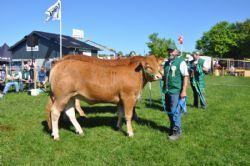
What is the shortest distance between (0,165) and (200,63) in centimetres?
814

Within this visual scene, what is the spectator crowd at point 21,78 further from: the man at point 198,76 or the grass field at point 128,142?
the man at point 198,76

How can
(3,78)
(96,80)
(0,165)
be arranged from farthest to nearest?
(3,78) < (96,80) < (0,165)

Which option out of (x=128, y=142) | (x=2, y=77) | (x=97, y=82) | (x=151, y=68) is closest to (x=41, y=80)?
(x=2, y=77)

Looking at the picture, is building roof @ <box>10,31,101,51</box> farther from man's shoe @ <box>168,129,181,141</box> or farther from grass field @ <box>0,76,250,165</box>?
man's shoe @ <box>168,129,181,141</box>

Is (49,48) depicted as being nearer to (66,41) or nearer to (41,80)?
(66,41)

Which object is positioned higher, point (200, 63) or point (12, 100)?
point (200, 63)

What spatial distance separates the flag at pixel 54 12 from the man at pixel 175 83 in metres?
19.4

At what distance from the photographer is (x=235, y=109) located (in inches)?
474

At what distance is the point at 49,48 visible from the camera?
40031 mm

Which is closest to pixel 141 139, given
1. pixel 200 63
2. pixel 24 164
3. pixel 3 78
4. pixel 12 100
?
pixel 24 164

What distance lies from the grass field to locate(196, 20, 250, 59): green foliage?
75.4 m

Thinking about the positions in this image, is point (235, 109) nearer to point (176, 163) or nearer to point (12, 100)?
point (176, 163)

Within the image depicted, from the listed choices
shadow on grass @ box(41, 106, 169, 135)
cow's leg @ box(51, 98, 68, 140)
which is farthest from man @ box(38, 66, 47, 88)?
cow's leg @ box(51, 98, 68, 140)

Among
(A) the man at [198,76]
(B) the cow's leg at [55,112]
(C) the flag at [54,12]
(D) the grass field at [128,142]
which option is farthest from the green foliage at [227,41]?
(B) the cow's leg at [55,112]
